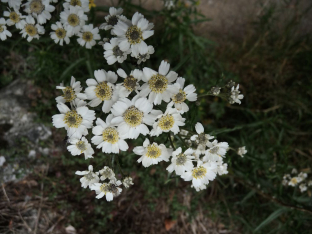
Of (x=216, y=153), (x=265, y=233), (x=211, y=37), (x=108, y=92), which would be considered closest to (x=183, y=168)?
(x=216, y=153)

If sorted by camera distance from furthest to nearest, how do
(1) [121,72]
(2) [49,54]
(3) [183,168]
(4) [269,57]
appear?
(4) [269,57], (2) [49,54], (3) [183,168], (1) [121,72]

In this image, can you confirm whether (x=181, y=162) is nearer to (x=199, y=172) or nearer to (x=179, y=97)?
(x=199, y=172)

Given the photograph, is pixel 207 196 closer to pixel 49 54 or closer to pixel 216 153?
pixel 216 153

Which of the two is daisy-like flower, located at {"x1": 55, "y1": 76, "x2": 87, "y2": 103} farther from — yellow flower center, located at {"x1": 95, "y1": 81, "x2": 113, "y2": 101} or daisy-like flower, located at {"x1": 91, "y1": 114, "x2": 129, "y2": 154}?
daisy-like flower, located at {"x1": 91, "y1": 114, "x2": 129, "y2": 154}

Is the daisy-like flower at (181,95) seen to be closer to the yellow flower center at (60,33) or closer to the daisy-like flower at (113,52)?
the daisy-like flower at (113,52)

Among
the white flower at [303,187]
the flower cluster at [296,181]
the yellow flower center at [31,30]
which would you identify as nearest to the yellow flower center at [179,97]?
the yellow flower center at [31,30]

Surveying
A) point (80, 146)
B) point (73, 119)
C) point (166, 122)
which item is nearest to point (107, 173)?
point (80, 146)

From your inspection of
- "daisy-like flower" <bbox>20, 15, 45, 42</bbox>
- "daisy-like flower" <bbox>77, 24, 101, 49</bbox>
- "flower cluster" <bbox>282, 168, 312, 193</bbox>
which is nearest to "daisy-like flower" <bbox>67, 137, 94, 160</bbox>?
"daisy-like flower" <bbox>77, 24, 101, 49</bbox>
